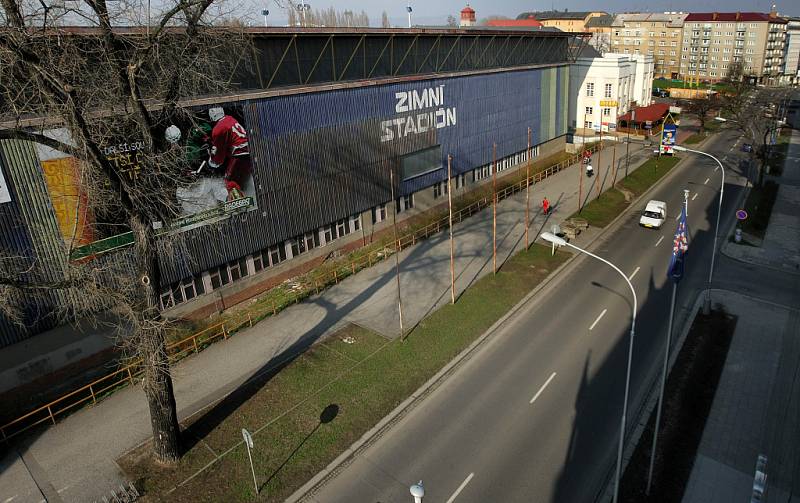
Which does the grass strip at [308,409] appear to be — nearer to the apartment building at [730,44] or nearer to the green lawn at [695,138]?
the green lawn at [695,138]

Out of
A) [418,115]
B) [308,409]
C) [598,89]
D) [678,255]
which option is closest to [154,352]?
[308,409]

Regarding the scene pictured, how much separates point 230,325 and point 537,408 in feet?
44.9

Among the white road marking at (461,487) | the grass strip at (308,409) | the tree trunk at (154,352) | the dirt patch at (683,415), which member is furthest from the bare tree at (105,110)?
the dirt patch at (683,415)

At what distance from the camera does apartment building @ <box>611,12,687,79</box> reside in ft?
407

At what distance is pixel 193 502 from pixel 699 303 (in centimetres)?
2294

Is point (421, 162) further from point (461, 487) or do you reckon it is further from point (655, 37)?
point (655, 37)

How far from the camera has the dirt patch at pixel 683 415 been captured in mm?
15000

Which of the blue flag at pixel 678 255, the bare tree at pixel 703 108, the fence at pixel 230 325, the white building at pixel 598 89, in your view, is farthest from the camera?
the bare tree at pixel 703 108

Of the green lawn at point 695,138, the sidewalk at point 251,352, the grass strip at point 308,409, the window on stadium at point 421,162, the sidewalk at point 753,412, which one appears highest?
the window on stadium at point 421,162

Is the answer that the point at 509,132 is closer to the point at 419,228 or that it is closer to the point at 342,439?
the point at 419,228

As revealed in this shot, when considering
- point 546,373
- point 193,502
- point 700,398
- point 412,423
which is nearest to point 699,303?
point 700,398

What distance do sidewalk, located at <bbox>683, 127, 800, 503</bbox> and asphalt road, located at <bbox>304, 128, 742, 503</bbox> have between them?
2.38m

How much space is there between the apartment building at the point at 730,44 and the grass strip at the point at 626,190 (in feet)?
266

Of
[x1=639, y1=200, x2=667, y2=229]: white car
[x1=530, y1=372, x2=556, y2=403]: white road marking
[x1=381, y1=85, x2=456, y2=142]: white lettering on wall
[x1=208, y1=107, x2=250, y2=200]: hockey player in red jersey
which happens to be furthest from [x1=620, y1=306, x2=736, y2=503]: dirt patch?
[x1=381, y1=85, x2=456, y2=142]: white lettering on wall
